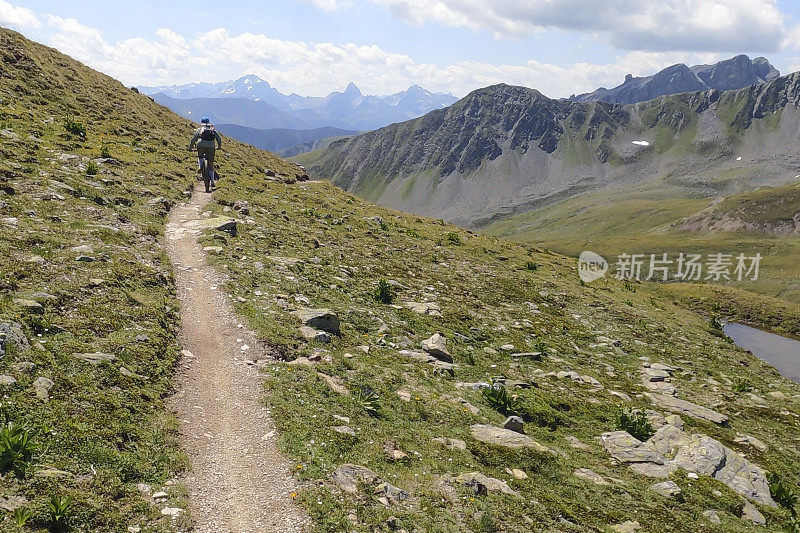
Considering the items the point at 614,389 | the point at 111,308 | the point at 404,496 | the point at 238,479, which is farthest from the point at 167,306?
the point at 614,389

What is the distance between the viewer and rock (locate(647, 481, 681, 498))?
11.4m

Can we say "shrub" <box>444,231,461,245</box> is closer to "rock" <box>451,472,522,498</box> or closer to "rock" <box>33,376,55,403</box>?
"rock" <box>451,472,522,498</box>

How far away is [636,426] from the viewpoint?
14.6 m

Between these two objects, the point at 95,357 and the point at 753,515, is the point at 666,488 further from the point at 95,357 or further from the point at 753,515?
the point at 95,357

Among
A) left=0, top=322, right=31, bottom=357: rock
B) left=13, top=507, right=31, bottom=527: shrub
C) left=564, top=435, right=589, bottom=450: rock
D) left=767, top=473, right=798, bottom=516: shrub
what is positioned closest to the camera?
left=13, top=507, right=31, bottom=527: shrub

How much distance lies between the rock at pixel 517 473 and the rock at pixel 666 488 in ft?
11.4

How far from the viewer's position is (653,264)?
141000 mm

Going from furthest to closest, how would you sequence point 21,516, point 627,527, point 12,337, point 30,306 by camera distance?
point 30,306 → point 12,337 → point 627,527 → point 21,516

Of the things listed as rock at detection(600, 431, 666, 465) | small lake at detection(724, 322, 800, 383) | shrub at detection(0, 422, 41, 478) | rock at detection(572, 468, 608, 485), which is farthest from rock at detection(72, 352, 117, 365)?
small lake at detection(724, 322, 800, 383)

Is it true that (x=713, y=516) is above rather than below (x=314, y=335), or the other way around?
below

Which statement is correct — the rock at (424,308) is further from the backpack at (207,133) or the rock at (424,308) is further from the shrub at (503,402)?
the backpack at (207,133)

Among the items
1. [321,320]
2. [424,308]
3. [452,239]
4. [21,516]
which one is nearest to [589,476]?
[321,320]

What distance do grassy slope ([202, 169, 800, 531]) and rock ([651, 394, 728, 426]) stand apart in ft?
2.04

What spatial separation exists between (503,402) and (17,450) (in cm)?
1159
